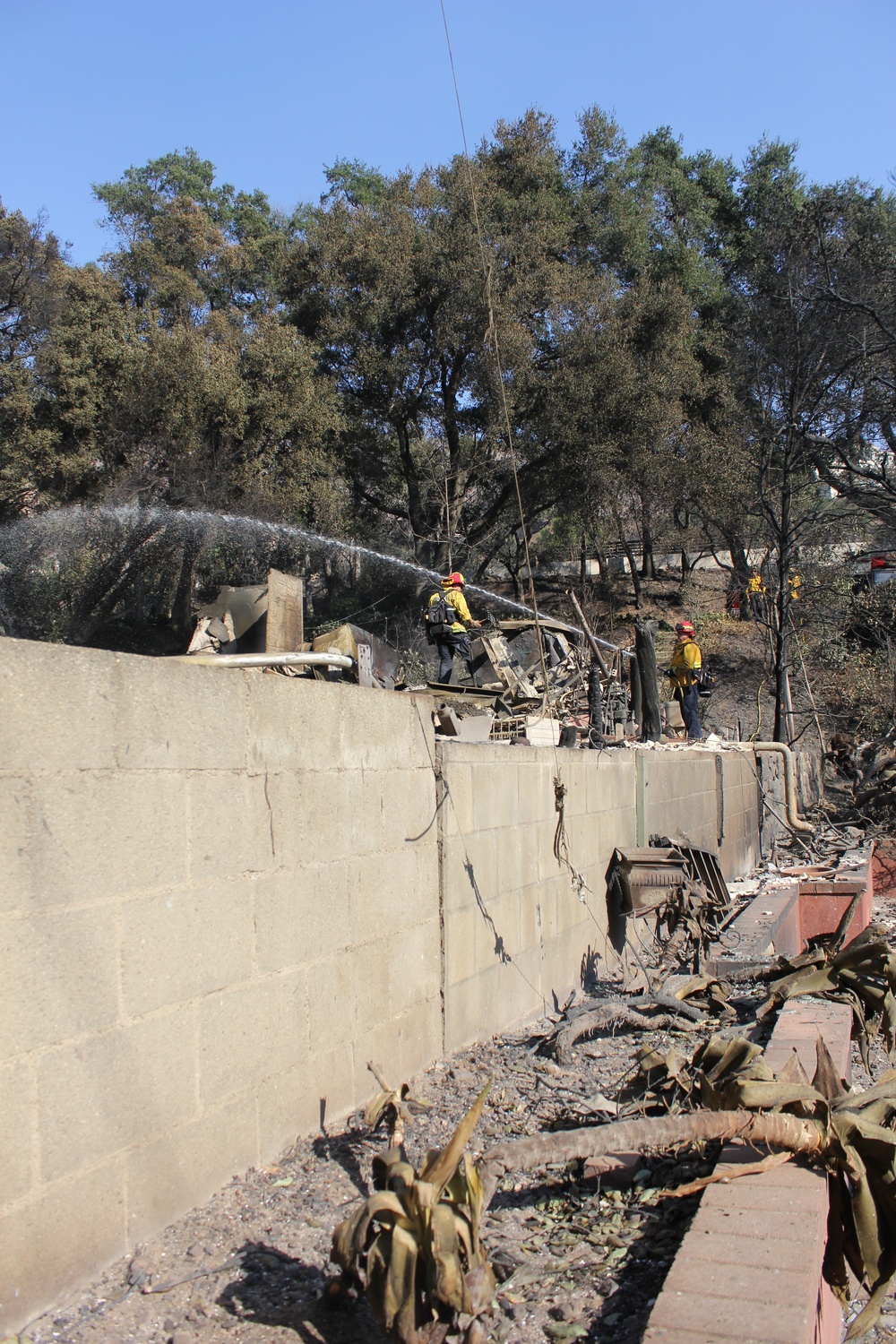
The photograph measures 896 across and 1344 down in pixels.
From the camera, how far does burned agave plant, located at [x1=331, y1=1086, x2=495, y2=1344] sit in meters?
2.21

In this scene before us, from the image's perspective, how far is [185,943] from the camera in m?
2.98

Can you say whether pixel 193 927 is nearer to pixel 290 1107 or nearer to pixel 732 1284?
pixel 290 1107

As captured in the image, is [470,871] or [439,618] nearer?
[470,871]

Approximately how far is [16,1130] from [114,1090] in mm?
337

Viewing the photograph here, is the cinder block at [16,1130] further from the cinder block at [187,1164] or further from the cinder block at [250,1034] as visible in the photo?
the cinder block at [250,1034]

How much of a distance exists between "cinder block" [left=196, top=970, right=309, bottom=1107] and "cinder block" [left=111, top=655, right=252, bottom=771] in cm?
74

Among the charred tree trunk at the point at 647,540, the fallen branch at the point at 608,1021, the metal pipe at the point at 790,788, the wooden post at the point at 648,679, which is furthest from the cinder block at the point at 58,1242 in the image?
the charred tree trunk at the point at 647,540

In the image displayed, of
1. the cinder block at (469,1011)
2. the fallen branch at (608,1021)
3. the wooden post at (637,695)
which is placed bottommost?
the fallen branch at (608,1021)

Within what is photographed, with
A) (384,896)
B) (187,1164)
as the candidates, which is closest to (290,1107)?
(187,1164)

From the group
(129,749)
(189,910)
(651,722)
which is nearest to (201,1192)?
(189,910)

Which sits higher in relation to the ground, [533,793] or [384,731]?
[384,731]

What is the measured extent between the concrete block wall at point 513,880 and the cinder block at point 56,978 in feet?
7.52

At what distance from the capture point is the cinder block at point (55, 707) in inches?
96.0

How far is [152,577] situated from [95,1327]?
805 inches
